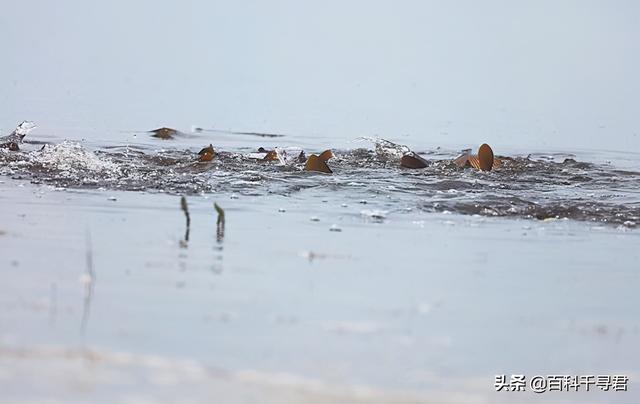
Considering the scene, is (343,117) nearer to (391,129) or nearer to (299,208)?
(391,129)

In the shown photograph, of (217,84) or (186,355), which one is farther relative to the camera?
(217,84)

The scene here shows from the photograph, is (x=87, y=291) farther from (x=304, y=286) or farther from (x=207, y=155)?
(x=207, y=155)

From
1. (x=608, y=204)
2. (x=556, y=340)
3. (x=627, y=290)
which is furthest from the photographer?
(x=608, y=204)

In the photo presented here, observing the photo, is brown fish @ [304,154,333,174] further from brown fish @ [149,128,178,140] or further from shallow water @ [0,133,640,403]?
brown fish @ [149,128,178,140]

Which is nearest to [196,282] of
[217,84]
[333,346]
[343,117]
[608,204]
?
[333,346]

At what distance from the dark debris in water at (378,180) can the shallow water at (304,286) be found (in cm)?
4

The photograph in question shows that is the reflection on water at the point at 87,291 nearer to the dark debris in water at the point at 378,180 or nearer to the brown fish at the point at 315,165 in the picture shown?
the dark debris in water at the point at 378,180

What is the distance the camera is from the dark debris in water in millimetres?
7539

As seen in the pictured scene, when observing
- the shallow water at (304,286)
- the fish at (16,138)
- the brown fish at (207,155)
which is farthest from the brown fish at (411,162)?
the fish at (16,138)

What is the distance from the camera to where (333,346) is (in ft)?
12.2

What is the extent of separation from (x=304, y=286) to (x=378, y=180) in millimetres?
4116

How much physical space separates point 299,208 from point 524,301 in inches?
107

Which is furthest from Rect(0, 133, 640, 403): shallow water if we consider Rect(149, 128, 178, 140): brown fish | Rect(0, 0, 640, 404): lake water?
Rect(149, 128, 178, 140): brown fish

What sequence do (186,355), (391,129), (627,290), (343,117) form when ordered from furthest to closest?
(343,117), (391,129), (627,290), (186,355)
